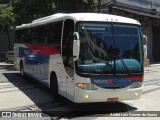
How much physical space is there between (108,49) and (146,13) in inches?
927

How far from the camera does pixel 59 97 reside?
1166 centimetres

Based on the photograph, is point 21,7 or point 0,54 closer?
point 21,7

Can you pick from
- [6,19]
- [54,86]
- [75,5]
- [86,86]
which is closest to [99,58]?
[86,86]

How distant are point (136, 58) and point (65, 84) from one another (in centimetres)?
235

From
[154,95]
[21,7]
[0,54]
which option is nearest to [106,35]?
[154,95]

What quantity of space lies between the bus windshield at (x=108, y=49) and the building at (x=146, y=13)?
60.7ft

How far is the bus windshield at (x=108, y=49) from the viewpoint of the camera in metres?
9.58

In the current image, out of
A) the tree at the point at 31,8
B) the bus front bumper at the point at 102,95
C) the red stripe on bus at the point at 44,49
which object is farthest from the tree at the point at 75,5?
the bus front bumper at the point at 102,95

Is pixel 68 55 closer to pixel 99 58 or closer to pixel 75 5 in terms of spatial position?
pixel 99 58

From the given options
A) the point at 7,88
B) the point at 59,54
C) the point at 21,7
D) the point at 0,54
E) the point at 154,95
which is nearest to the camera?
the point at 59,54

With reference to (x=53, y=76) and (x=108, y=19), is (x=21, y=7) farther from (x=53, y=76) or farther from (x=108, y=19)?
(x=108, y=19)

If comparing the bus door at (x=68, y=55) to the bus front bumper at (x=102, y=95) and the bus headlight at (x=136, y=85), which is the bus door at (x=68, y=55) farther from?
the bus headlight at (x=136, y=85)

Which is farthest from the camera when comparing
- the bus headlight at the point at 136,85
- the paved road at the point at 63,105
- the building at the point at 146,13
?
the building at the point at 146,13

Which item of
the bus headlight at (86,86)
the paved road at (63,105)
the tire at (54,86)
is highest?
the bus headlight at (86,86)
